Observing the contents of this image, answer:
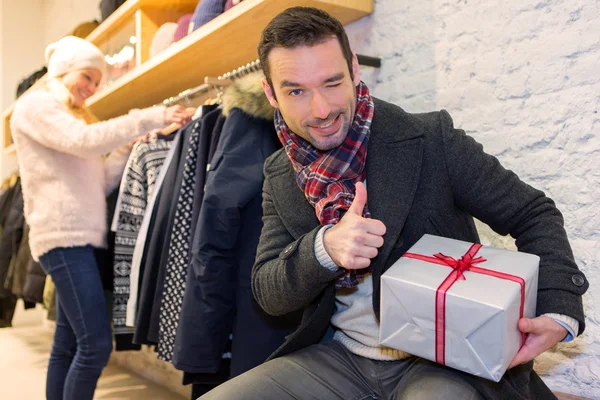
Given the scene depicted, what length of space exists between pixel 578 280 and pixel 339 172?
52 centimetres

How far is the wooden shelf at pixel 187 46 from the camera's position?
69.2 inches

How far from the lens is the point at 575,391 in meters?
1.29

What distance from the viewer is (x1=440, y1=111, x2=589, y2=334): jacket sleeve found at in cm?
101

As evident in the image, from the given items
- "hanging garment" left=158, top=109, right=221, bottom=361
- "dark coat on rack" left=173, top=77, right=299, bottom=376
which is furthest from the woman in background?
"dark coat on rack" left=173, top=77, right=299, bottom=376

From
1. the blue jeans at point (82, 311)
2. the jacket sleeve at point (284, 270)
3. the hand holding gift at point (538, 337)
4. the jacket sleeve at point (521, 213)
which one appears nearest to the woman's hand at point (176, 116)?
the blue jeans at point (82, 311)

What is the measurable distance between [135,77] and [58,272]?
992 millimetres

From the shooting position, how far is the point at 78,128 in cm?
201

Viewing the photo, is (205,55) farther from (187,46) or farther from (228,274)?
(228,274)

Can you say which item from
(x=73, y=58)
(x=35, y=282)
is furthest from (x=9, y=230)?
(x=73, y=58)

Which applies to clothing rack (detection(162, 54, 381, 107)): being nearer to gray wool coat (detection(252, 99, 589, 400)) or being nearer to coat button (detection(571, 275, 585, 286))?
gray wool coat (detection(252, 99, 589, 400))

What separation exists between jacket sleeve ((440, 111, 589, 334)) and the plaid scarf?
186mm

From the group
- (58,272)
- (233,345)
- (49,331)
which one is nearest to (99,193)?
(58,272)

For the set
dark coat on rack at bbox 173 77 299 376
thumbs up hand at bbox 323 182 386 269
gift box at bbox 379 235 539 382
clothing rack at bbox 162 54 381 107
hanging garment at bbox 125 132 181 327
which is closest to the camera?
gift box at bbox 379 235 539 382

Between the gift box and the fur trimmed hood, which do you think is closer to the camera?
the gift box
